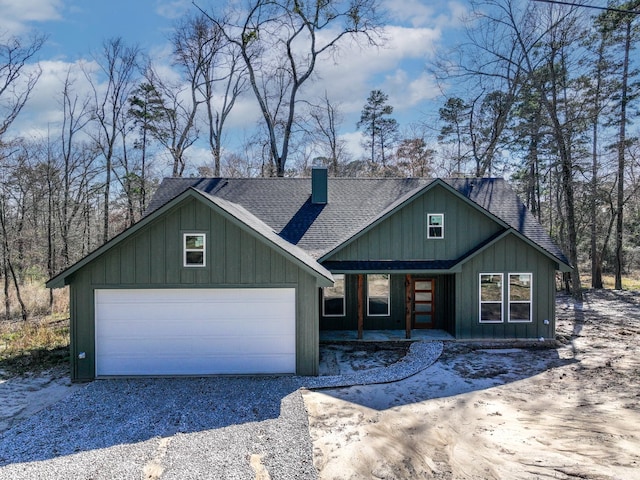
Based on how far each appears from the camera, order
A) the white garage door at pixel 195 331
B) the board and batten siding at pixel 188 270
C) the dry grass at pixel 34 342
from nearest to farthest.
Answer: the board and batten siding at pixel 188 270 < the white garage door at pixel 195 331 < the dry grass at pixel 34 342

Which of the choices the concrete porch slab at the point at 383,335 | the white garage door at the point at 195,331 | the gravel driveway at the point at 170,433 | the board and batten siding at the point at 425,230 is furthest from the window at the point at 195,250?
the board and batten siding at the point at 425,230

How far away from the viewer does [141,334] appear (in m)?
8.16

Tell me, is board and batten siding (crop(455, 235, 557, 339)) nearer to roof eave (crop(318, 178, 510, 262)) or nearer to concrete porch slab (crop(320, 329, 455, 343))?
concrete porch slab (crop(320, 329, 455, 343))

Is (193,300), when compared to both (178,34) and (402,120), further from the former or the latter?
(402,120)

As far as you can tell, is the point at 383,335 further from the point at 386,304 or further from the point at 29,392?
the point at 29,392

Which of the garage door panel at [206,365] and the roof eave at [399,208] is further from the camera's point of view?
the roof eave at [399,208]

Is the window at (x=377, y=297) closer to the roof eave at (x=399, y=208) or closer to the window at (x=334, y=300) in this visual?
the window at (x=334, y=300)

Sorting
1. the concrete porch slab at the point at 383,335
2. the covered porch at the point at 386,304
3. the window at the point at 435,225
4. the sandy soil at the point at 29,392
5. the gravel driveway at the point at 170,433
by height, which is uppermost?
the window at the point at 435,225

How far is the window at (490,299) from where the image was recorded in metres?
10.9

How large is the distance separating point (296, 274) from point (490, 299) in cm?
626

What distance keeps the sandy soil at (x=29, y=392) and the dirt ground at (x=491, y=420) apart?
4.90 metres

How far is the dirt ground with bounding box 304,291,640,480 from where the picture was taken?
4.84 meters

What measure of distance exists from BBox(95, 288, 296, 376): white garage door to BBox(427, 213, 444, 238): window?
5361 mm

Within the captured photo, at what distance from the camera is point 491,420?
6086 millimetres
